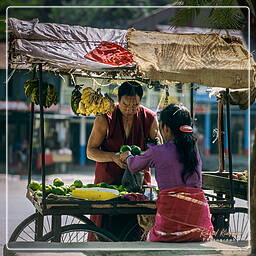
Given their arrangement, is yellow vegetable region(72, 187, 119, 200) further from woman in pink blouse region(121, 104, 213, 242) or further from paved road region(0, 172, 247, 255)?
paved road region(0, 172, 247, 255)

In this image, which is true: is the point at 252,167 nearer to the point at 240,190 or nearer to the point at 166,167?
the point at 166,167

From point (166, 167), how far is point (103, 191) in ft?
3.78

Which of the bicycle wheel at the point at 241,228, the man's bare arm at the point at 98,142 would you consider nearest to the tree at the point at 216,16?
the man's bare arm at the point at 98,142

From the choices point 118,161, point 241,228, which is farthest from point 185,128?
point 241,228

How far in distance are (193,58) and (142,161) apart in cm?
128

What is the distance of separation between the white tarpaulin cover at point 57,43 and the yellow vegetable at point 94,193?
112 centimetres

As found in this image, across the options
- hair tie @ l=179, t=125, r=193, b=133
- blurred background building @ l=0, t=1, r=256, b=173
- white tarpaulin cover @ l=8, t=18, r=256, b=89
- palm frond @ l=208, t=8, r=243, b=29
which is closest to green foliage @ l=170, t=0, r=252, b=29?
palm frond @ l=208, t=8, r=243, b=29

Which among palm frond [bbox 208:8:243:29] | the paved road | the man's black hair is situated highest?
palm frond [bbox 208:8:243:29]

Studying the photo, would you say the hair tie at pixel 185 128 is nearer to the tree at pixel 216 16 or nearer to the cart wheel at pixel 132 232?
the cart wheel at pixel 132 232

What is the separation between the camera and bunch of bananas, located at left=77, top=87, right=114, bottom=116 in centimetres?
714

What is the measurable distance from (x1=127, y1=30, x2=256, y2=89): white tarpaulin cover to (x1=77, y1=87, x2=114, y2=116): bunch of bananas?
0.87 metres

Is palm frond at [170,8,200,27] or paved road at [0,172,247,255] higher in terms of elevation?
palm frond at [170,8,200,27]

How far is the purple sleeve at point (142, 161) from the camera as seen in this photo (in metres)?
5.50

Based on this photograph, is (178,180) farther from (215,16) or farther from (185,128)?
(215,16)
